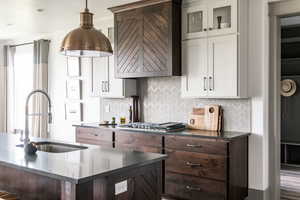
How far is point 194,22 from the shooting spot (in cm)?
427

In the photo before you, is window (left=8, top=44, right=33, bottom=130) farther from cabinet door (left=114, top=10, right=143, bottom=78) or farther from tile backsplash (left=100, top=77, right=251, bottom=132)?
cabinet door (left=114, top=10, right=143, bottom=78)

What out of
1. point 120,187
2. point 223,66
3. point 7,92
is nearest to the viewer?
Answer: point 120,187

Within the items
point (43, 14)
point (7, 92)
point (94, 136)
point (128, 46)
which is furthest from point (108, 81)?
point (7, 92)

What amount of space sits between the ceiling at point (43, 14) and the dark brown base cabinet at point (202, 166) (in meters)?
2.06

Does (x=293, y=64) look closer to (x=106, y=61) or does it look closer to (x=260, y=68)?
(x=260, y=68)

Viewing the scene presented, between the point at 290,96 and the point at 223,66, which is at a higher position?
the point at 223,66

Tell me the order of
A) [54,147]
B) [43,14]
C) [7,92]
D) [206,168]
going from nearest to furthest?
1. [54,147]
2. [206,168]
3. [43,14]
4. [7,92]

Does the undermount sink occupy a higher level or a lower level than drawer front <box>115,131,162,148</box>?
higher

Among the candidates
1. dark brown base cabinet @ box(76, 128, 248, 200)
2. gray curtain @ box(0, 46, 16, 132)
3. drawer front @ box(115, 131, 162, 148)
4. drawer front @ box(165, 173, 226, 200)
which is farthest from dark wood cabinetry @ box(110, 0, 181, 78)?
gray curtain @ box(0, 46, 16, 132)

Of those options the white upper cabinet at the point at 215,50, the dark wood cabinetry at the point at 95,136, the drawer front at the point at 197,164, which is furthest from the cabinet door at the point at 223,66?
the dark wood cabinetry at the point at 95,136

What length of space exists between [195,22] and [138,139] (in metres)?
1.71

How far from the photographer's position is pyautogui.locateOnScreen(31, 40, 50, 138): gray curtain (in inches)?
259

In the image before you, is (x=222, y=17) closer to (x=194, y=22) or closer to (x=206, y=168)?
(x=194, y=22)

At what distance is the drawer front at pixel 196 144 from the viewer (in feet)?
11.8
